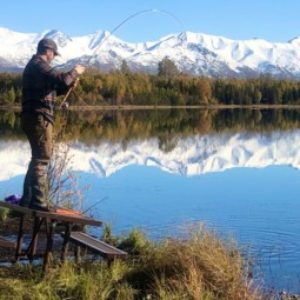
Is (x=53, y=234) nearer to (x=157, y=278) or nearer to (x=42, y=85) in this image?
(x=157, y=278)

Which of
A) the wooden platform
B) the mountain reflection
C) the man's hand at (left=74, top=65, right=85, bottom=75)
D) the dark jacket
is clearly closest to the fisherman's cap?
the dark jacket

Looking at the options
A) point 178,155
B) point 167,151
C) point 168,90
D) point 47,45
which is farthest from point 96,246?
point 168,90

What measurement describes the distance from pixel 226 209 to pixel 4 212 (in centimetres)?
506

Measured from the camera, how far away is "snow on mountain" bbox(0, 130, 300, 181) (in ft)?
75.9

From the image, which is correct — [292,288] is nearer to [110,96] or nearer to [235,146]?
[235,146]

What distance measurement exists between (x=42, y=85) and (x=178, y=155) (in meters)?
20.5

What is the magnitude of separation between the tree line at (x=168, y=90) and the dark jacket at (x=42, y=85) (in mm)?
71955

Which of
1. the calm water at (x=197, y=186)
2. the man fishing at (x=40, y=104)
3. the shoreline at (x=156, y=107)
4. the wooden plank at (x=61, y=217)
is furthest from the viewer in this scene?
the shoreline at (x=156, y=107)

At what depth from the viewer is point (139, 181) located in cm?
2041

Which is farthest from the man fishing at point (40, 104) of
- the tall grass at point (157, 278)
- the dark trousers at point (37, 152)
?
the tall grass at point (157, 278)

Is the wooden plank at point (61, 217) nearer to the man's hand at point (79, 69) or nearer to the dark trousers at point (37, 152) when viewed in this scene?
the dark trousers at point (37, 152)

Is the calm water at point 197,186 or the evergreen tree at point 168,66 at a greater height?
the evergreen tree at point 168,66

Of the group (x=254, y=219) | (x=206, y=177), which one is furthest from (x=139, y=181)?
(x=254, y=219)

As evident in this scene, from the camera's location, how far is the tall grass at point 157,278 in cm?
682
